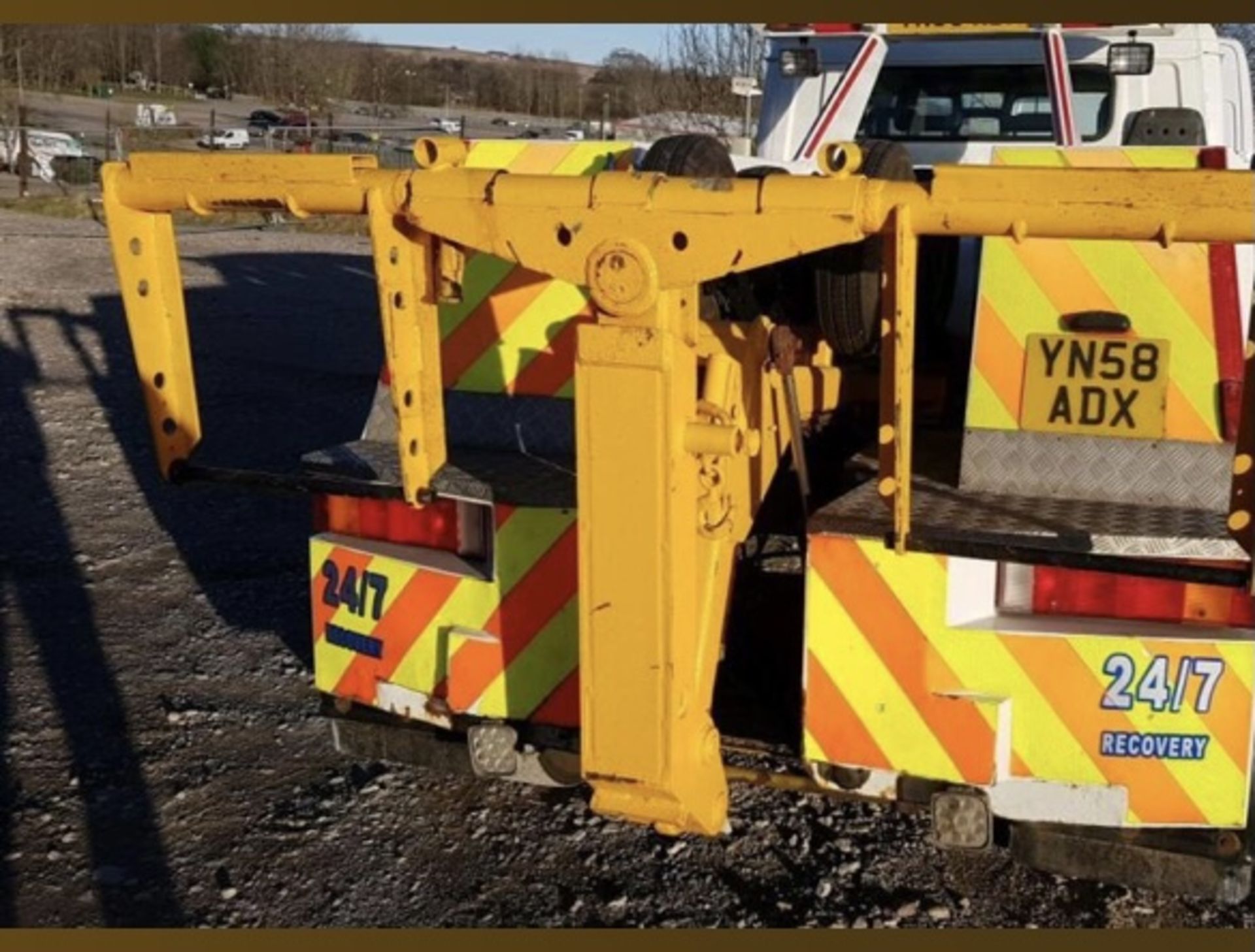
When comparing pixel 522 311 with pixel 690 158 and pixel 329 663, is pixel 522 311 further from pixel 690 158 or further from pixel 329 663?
pixel 329 663

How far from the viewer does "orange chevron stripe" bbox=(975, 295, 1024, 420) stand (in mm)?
3027

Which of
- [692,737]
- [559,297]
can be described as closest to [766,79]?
[559,297]

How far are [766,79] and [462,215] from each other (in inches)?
153

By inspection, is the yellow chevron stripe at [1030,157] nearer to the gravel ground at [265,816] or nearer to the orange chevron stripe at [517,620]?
the orange chevron stripe at [517,620]

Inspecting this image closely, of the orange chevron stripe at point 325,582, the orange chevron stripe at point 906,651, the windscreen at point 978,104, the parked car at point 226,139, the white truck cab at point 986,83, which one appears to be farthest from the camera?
the parked car at point 226,139

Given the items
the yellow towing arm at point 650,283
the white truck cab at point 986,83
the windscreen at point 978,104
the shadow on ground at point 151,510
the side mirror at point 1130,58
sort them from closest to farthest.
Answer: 1. the yellow towing arm at point 650,283
2. the shadow on ground at point 151,510
3. the side mirror at point 1130,58
4. the white truck cab at point 986,83
5. the windscreen at point 978,104

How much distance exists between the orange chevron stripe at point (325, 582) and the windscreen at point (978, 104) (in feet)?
10.6

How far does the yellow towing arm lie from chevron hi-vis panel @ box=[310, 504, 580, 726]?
1.56ft

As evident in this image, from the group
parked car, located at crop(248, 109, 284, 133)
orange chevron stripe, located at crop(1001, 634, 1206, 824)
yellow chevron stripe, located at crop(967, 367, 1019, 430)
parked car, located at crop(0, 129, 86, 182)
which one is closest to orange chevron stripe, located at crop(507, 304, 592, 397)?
yellow chevron stripe, located at crop(967, 367, 1019, 430)

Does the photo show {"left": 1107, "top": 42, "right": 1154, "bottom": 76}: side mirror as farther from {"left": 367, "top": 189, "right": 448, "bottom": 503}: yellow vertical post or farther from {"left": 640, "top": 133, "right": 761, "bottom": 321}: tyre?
{"left": 367, "top": 189, "right": 448, "bottom": 503}: yellow vertical post

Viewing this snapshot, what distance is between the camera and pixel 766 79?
6.20 metres

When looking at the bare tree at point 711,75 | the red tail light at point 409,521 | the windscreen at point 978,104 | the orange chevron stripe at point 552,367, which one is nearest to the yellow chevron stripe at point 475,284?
the orange chevron stripe at point 552,367

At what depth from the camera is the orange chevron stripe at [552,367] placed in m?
3.73

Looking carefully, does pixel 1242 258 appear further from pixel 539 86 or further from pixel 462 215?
pixel 539 86
